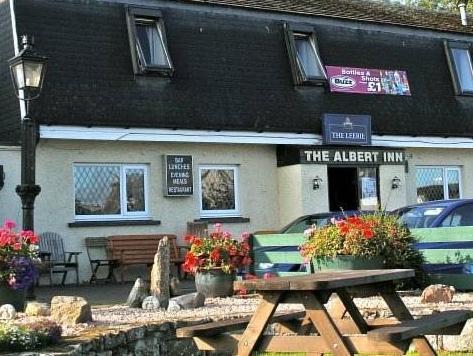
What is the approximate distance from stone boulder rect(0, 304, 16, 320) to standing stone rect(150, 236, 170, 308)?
185 centimetres

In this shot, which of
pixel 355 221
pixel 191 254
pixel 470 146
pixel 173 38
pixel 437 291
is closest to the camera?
pixel 437 291

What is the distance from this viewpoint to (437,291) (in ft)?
33.0

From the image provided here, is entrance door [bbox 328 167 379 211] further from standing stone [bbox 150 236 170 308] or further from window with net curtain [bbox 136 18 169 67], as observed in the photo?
standing stone [bbox 150 236 170 308]

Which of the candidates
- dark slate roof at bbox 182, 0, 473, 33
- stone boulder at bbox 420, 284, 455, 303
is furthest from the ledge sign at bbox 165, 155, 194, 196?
stone boulder at bbox 420, 284, 455, 303

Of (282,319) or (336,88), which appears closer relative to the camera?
(282,319)

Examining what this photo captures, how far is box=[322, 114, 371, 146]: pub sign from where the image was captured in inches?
808

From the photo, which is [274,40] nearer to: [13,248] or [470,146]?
[470,146]

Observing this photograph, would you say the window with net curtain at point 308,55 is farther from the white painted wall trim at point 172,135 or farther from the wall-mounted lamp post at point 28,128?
the wall-mounted lamp post at point 28,128

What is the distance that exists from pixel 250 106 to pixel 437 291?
10.3 m

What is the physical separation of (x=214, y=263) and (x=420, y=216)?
3.31m

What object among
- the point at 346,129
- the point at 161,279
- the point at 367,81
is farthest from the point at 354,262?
the point at 367,81

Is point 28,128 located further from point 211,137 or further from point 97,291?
point 211,137

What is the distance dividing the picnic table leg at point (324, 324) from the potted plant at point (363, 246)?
4.24m

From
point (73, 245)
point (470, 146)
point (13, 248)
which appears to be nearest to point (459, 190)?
point (470, 146)
